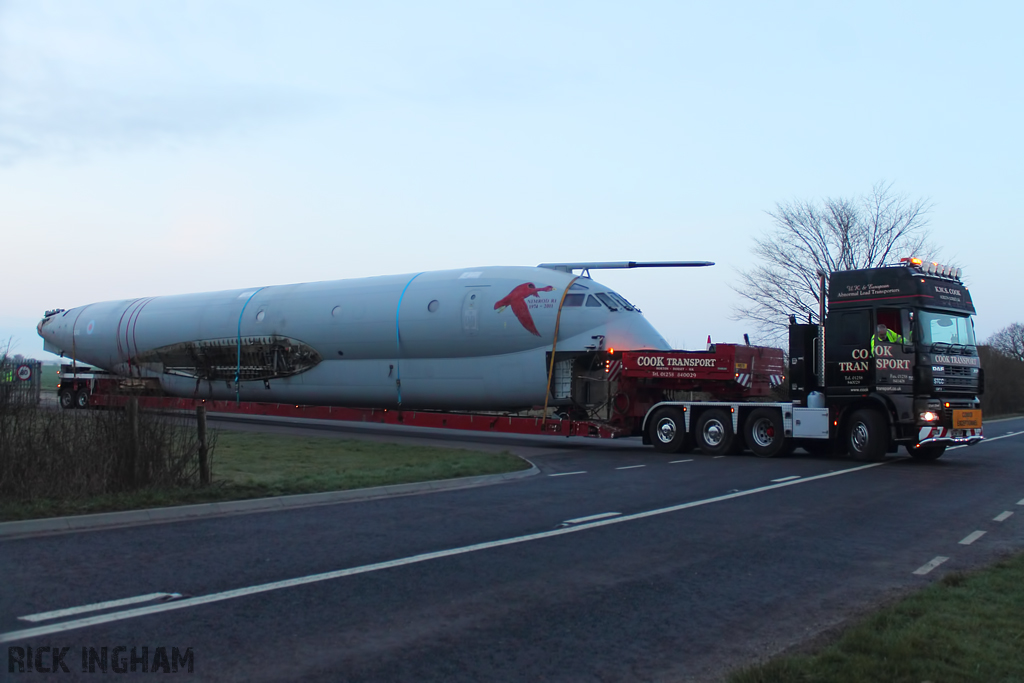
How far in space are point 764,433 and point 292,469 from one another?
10498 mm

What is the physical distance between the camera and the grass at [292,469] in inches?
394

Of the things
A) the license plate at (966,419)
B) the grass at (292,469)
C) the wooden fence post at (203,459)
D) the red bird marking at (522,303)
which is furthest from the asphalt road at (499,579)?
the red bird marking at (522,303)

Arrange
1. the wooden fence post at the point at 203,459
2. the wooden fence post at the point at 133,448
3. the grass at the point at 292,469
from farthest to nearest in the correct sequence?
the wooden fence post at the point at 203,459
the wooden fence post at the point at 133,448
the grass at the point at 292,469

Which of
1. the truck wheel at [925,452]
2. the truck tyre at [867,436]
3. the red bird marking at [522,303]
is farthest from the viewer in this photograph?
the red bird marking at [522,303]

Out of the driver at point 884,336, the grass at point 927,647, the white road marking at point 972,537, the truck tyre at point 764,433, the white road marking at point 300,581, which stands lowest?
the white road marking at point 972,537

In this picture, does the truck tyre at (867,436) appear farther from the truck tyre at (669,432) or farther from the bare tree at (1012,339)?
the bare tree at (1012,339)

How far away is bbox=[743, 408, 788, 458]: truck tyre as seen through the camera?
19.2 m

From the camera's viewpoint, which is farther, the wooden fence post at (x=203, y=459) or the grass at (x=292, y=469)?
the wooden fence post at (x=203, y=459)

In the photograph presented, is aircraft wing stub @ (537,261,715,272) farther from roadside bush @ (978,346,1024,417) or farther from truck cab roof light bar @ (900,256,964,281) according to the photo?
roadside bush @ (978,346,1024,417)

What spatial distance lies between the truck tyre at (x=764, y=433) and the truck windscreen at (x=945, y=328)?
3.50 m

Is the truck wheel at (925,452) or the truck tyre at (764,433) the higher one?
the truck tyre at (764,433)

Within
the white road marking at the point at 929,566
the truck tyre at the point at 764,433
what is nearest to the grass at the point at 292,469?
the truck tyre at the point at 764,433

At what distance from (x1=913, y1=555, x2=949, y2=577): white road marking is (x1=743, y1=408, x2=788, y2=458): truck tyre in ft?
35.8

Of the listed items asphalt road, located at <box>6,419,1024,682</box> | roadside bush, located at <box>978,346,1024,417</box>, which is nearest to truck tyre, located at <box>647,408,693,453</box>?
asphalt road, located at <box>6,419,1024,682</box>
